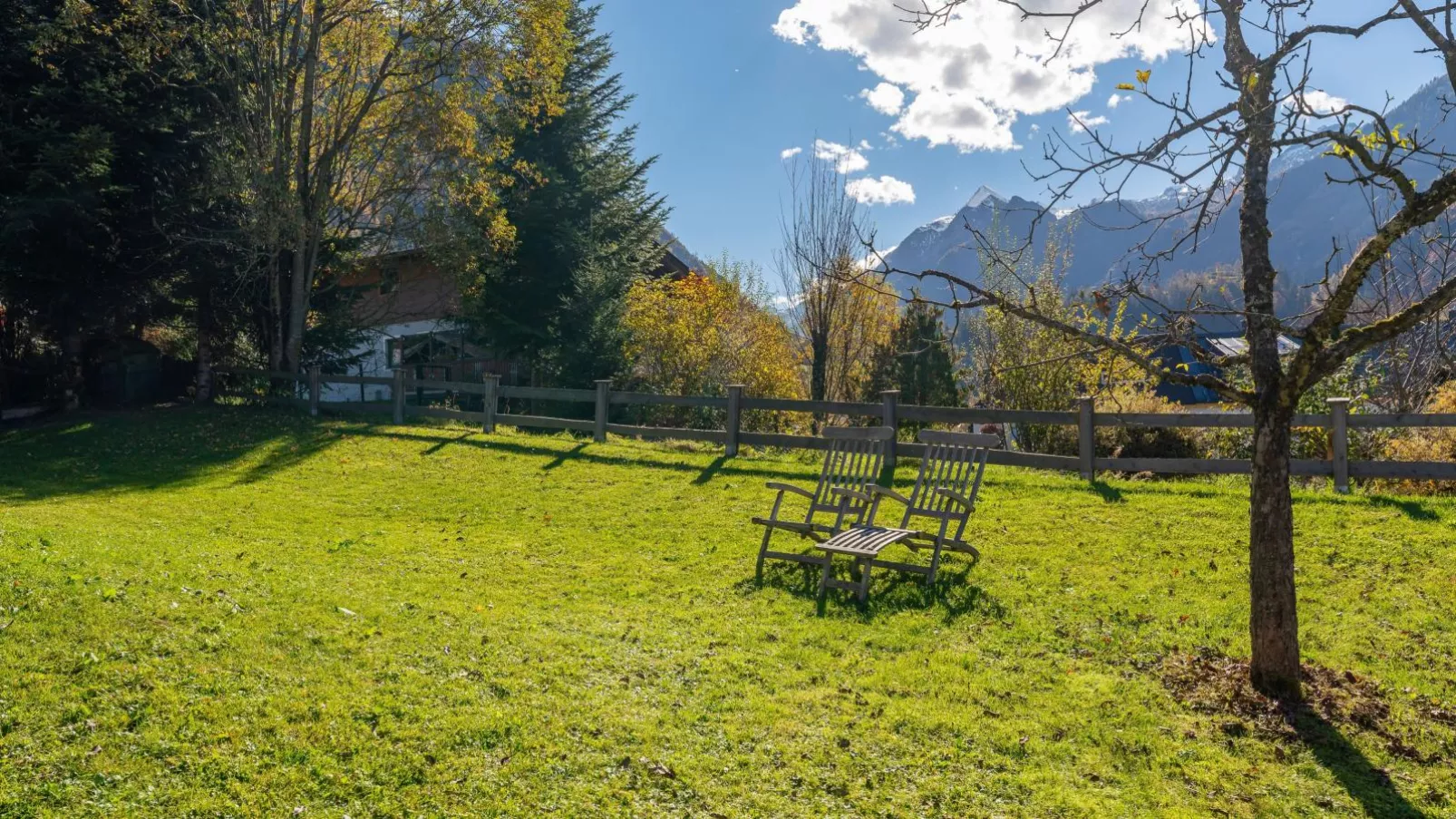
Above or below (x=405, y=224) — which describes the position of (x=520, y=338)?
below

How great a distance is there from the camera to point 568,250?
2225cm

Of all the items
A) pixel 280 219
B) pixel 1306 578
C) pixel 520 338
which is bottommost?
pixel 1306 578

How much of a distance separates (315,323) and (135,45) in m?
6.75

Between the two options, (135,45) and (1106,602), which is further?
(135,45)

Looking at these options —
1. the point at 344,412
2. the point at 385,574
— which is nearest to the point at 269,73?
the point at 344,412

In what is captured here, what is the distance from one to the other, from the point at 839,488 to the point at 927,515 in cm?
92

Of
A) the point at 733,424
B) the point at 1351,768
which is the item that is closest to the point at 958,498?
A: the point at 1351,768

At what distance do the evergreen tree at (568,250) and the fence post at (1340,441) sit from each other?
1521cm

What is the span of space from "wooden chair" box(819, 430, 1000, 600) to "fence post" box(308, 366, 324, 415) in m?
14.3

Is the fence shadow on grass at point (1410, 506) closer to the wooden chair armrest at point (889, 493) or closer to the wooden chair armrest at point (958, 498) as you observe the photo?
the wooden chair armrest at point (958, 498)

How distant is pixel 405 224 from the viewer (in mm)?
20328

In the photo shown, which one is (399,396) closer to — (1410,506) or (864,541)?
(864,541)

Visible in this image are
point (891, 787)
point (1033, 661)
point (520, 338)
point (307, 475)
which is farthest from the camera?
point (520, 338)

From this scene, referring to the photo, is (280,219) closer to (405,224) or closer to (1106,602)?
(405,224)
